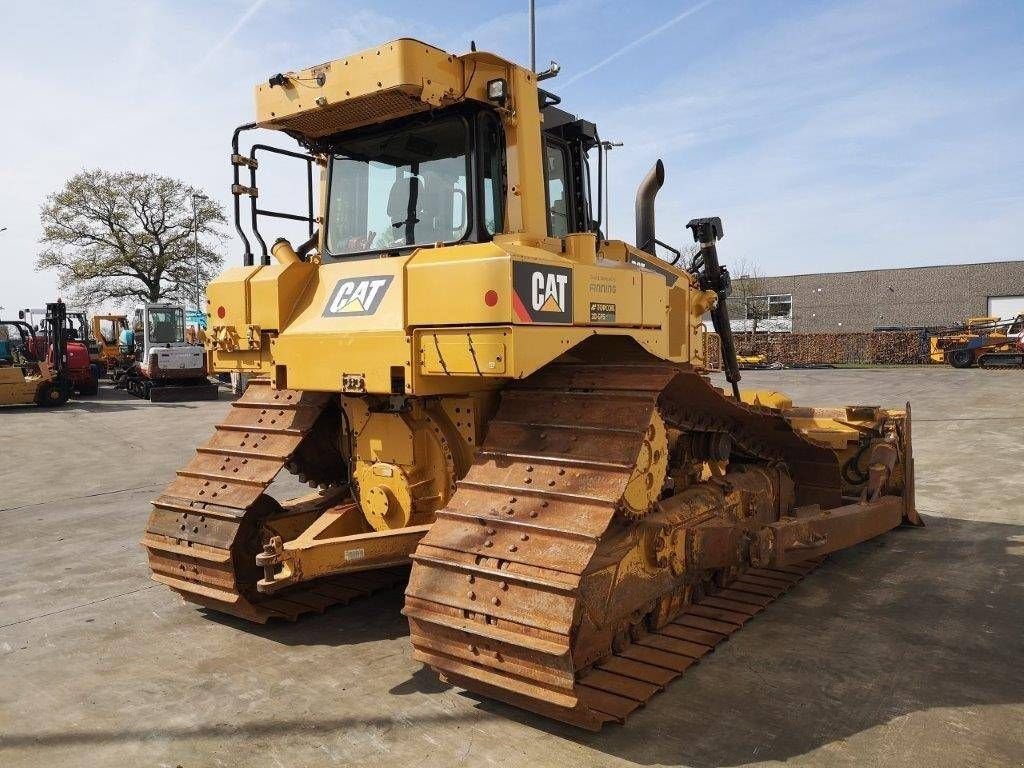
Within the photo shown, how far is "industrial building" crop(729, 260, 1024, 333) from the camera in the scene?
5919 centimetres

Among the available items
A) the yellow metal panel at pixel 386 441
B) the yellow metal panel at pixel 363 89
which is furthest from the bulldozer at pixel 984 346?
the yellow metal panel at pixel 363 89

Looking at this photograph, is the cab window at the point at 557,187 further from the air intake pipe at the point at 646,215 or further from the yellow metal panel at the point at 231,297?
the yellow metal panel at the point at 231,297

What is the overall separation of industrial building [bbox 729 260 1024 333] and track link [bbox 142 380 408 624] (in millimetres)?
54775

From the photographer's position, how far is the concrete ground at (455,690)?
3.63 meters

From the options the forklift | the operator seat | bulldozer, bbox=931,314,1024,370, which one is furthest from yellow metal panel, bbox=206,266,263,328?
bulldozer, bbox=931,314,1024,370

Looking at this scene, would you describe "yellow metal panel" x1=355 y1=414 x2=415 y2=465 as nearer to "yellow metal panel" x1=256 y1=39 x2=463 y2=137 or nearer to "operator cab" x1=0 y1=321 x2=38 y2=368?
"yellow metal panel" x1=256 y1=39 x2=463 y2=137

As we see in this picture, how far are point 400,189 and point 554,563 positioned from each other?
8.60ft

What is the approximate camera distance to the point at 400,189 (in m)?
4.99

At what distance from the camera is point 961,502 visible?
871 centimetres

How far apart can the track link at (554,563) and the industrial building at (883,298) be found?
5525cm

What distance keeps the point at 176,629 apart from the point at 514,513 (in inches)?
108

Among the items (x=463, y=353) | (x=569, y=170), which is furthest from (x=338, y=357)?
(x=569, y=170)

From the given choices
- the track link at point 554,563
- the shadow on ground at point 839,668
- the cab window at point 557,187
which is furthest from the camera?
the cab window at point 557,187

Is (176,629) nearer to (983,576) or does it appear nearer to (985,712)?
(985,712)
